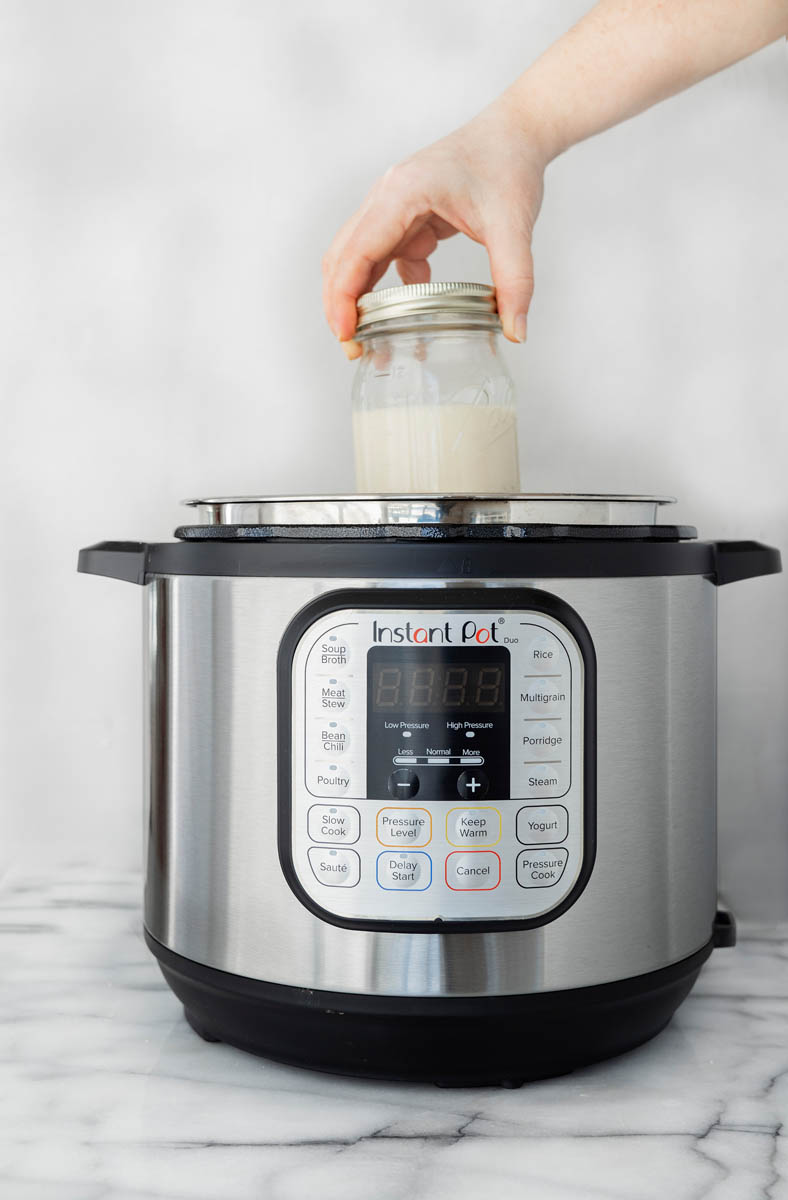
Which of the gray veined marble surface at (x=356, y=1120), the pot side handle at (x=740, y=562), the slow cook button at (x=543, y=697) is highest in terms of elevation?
the pot side handle at (x=740, y=562)

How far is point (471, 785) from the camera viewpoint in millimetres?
594

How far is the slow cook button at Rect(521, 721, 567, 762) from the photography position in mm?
603

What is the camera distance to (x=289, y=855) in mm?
618

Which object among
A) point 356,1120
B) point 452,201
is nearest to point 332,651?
point 356,1120

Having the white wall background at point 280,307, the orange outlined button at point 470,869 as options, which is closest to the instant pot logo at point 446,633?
the orange outlined button at point 470,869

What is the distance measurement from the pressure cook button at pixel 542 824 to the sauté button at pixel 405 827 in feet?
0.17

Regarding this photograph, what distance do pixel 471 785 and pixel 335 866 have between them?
0.09 m

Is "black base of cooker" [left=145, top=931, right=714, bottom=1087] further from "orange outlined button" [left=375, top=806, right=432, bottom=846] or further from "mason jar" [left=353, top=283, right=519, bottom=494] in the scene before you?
"mason jar" [left=353, top=283, right=519, bottom=494]

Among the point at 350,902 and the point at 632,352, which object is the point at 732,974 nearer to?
the point at 350,902

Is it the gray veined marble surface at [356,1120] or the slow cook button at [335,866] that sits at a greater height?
the slow cook button at [335,866]

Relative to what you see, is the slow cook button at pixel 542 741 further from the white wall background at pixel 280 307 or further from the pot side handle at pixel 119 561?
the white wall background at pixel 280 307

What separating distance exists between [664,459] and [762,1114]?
1.79ft

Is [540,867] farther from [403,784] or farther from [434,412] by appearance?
[434,412]

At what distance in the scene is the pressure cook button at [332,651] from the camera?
1.97 feet
